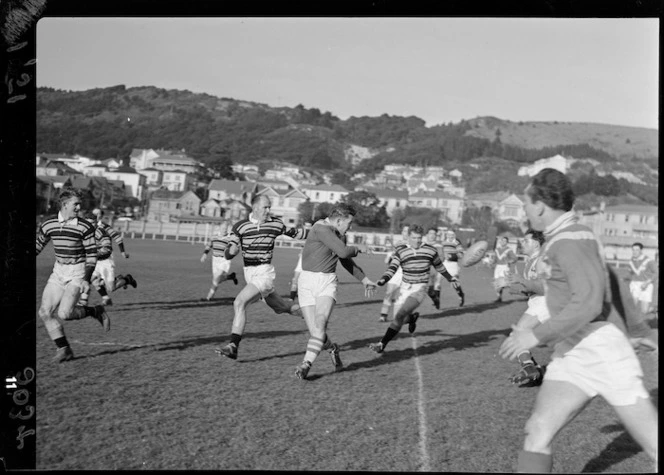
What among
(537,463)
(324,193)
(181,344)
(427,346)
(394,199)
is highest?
(324,193)

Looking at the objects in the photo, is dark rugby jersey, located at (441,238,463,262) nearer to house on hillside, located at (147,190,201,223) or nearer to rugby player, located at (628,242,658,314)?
rugby player, located at (628,242,658,314)

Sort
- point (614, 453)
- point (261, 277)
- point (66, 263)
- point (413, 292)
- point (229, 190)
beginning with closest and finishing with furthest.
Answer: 1. point (614, 453)
2. point (66, 263)
3. point (261, 277)
4. point (413, 292)
5. point (229, 190)

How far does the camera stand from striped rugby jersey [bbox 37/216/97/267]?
6.66 m

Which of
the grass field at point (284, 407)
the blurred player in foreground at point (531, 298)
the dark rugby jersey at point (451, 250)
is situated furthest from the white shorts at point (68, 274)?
the dark rugby jersey at point (451, 250)

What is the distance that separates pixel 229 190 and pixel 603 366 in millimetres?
81387

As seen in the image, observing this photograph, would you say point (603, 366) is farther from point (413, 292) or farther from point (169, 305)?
point (169, 305)

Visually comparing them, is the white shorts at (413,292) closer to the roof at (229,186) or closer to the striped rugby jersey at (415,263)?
the striped rugby jersey at (415,263)

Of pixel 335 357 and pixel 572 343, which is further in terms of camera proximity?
pixel 335 357

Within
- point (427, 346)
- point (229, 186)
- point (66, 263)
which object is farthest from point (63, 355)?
point (229, 186)

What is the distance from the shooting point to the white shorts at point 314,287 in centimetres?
690

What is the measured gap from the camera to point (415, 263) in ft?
31.2

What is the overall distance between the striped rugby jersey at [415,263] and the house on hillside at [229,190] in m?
62.9

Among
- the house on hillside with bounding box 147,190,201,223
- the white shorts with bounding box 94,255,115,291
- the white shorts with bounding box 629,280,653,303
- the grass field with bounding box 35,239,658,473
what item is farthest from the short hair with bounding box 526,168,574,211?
the house on hillside with bounding box 147,190,201,223

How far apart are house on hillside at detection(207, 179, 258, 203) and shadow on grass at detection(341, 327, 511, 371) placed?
6226 cm
